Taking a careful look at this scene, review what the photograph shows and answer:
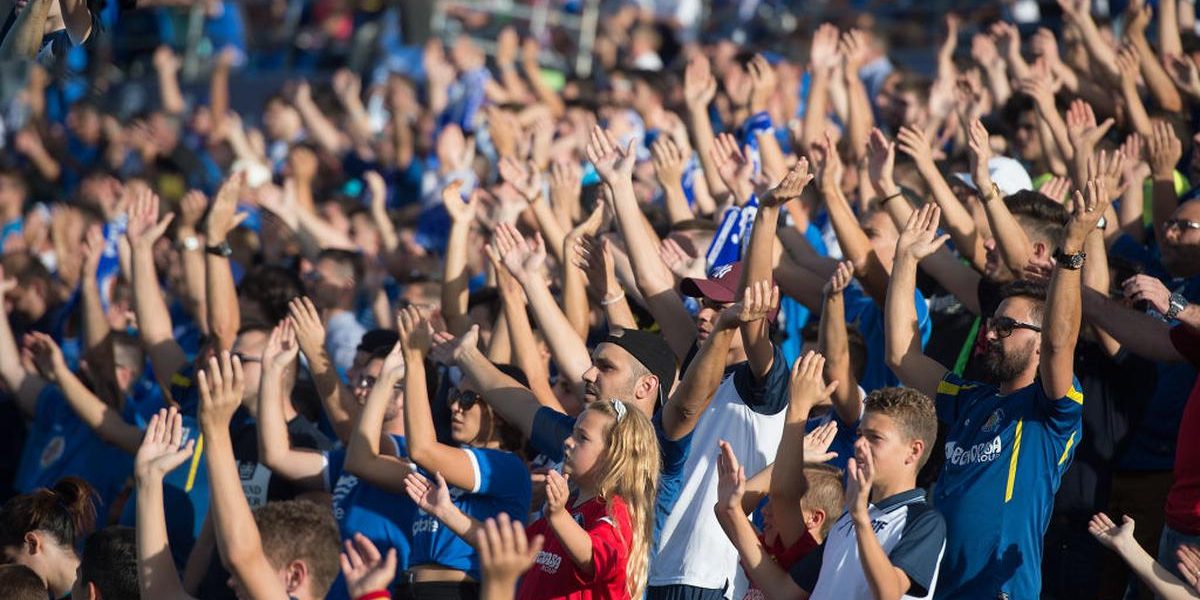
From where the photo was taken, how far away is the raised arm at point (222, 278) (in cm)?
781

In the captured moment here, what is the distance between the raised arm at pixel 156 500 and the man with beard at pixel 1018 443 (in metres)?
2.46

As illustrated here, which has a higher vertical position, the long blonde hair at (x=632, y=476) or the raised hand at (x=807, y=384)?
the raised hand at (x=807, y=384)

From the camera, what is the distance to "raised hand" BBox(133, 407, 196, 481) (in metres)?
5.09

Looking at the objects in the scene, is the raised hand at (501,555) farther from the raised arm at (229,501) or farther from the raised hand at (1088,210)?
the raised hand at (1088,210)

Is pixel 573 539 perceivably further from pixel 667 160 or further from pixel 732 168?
pixel 732 168

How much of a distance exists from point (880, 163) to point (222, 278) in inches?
125

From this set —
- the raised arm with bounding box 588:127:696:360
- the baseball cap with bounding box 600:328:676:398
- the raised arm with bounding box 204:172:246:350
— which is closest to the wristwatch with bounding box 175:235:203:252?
the raised arm with bounding box 204:172:246:350

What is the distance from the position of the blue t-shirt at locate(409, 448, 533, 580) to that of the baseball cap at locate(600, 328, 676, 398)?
0.58m

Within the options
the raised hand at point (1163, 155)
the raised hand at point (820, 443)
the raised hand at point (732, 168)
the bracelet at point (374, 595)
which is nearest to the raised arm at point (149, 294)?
the raised hand at point (732, 168)

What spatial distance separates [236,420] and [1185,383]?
3.98 metres

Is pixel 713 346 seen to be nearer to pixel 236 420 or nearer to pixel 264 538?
pixel 264 538

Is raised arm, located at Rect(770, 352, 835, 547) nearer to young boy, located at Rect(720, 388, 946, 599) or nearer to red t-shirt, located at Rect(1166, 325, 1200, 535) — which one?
young boy, located at Rect(720, 388, 946, 599)

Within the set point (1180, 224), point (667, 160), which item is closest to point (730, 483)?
point (1180, 224)

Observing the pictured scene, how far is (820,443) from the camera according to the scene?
575cm
